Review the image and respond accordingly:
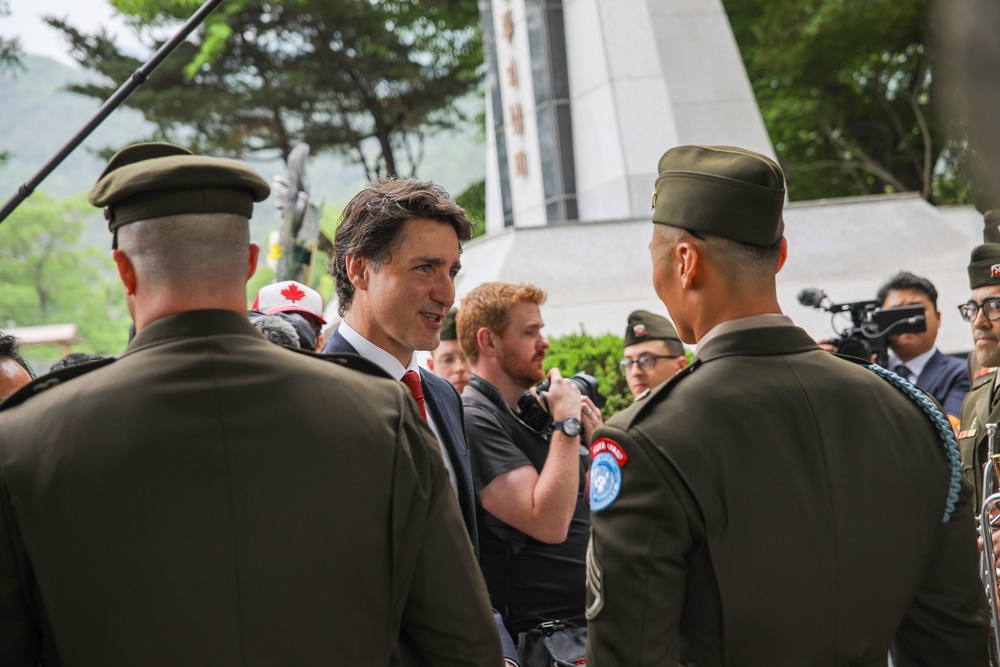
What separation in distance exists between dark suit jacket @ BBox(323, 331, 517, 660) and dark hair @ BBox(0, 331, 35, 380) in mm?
1519

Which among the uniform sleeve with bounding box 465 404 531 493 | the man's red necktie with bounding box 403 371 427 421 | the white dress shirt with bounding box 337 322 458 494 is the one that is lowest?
the uniform sleeve with bounding box 465 404 531 493

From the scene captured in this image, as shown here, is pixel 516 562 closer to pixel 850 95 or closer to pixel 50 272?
pixel 850 95

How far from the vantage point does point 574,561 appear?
3598 mm

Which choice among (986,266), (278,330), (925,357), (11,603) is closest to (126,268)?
(11,603)

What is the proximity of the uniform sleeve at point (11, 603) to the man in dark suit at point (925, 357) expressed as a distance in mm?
5656

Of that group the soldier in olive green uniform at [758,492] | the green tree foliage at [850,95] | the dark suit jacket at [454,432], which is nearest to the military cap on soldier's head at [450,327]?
the dark suit jacket at [454,432]

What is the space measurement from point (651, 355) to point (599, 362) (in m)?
3.36

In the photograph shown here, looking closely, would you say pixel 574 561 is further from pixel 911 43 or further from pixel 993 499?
pixel 911 43

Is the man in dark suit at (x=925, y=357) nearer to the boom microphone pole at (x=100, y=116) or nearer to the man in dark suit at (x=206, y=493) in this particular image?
the boom microphone pole at (x=100, y=116)

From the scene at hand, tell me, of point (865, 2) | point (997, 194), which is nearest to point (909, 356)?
point (997, 194)

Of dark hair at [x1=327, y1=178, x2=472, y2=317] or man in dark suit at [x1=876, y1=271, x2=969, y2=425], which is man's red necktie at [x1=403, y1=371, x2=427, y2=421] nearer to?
dark hair at [x1=327, y1=178, x2=472, y2=317]

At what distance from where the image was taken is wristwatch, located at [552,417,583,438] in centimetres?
360

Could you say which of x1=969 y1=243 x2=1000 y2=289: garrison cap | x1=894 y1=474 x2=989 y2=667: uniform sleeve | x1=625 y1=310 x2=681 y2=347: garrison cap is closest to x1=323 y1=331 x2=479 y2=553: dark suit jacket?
x1=894 y1=474 x2=989 y2=667: uniform sleeve

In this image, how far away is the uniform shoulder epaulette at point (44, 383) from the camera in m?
1.87
